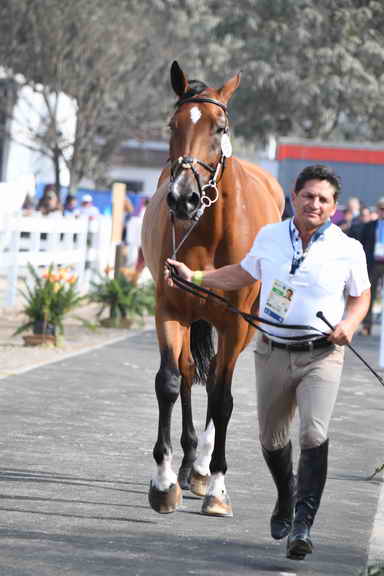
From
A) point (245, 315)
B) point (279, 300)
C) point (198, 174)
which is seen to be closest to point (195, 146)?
point (198, 174)

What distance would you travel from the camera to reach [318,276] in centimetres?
634

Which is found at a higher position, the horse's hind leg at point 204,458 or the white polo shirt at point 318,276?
the white polo shirt at point 318,276

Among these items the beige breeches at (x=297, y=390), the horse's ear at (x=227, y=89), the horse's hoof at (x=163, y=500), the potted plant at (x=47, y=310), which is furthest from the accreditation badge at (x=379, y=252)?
the beige breeches at (x=297, y=390)

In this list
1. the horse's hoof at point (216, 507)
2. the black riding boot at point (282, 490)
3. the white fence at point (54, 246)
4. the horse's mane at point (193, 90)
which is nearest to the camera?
the black riding boot at point (282, 490)

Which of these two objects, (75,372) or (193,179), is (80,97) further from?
(193,179)

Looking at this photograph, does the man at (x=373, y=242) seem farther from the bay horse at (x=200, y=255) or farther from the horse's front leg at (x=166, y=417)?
the horse's front leg at (x=166, y=417)

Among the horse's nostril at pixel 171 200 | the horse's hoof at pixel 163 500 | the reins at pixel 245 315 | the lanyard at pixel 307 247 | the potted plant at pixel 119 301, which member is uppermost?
the horse's nostril at pixel 171 200

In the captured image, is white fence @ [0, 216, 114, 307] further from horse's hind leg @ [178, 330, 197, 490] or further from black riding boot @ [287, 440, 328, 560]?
black riding boot @ [287, 440, 328, 560]

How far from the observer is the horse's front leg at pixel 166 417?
7211mm

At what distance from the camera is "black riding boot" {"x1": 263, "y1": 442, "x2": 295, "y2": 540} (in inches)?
259

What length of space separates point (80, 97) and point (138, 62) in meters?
3.31

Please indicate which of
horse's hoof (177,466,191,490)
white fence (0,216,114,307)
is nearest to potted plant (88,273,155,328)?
white fence (0,216,114,307)

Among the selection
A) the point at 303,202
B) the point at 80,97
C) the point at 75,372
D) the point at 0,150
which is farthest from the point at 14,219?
the point at 0,150

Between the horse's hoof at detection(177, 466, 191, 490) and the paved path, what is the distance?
226 millimetres
